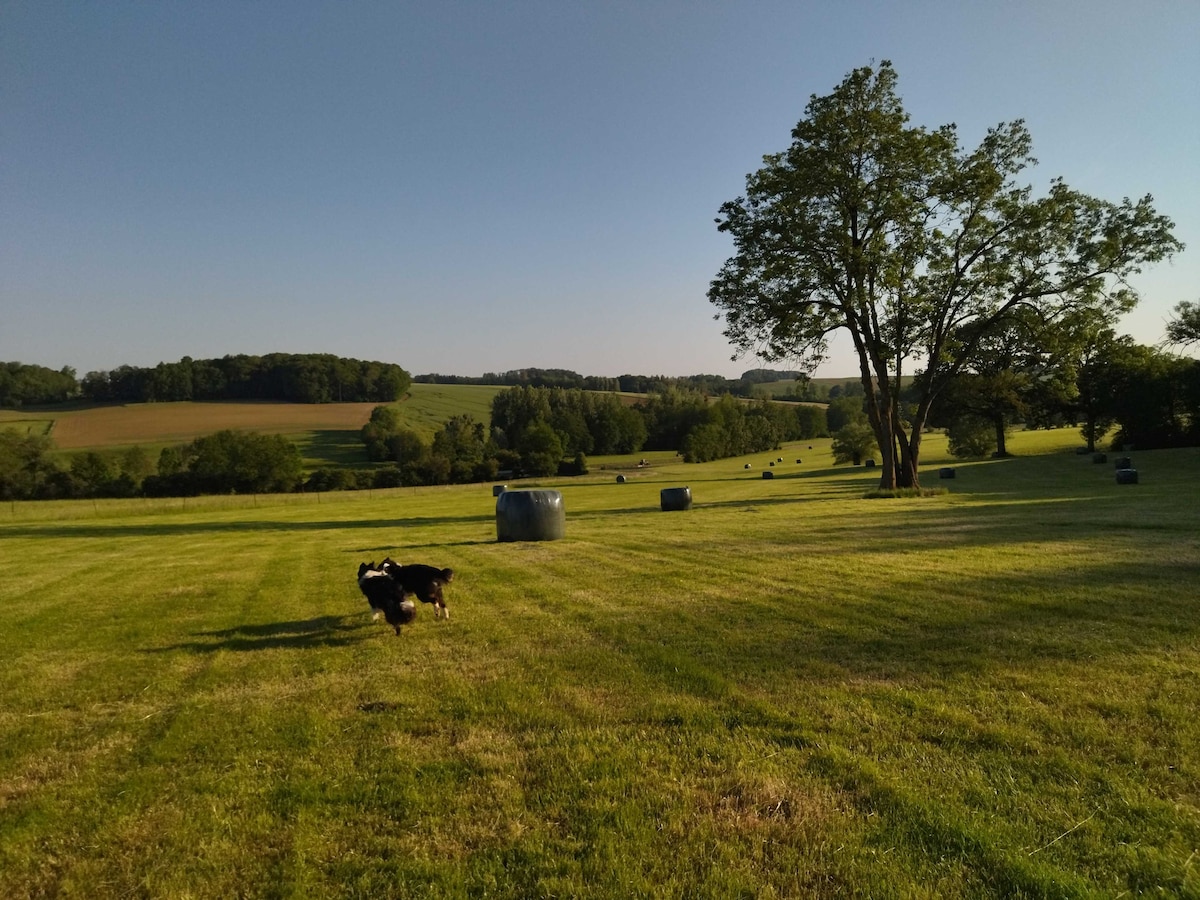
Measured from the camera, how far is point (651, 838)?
382 centimetres

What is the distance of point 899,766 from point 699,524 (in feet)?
56.8

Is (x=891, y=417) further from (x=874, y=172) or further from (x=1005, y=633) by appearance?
(x=1005, y=633)

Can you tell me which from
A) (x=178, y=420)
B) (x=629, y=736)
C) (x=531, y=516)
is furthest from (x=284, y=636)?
(x=178, y=420)

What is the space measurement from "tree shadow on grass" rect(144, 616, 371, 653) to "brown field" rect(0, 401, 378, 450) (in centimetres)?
8043

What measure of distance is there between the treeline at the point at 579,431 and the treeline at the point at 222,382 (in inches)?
711

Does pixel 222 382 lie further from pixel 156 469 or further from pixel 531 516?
pixel 531 516

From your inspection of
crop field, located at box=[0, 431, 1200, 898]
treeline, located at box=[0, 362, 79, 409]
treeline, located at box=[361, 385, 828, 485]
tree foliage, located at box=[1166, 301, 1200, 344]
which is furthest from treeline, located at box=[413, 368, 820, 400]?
crop field, located at box=[0, 431, 1200, 898]

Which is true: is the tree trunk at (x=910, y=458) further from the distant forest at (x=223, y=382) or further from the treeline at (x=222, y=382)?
the treeline at (x=222, y=382)

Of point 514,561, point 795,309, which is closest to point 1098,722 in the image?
point 514,561

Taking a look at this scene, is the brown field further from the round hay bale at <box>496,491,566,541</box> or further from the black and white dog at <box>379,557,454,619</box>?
the black and white dog at <box>379,557,454,619</box>

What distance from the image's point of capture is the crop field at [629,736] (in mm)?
3635

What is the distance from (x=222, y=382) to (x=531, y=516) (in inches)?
4208

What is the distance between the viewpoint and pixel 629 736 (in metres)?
5.21

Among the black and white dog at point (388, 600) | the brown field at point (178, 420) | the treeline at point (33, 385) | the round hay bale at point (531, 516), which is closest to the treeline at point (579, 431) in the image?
the brown field at point (178, 420)
